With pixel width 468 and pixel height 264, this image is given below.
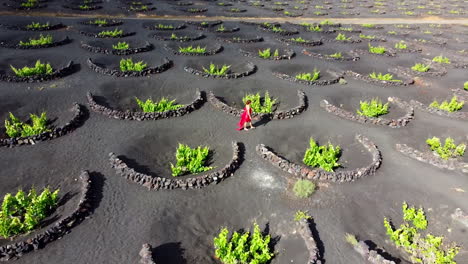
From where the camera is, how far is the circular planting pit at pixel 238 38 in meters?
41.0

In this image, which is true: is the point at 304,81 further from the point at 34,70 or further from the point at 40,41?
the point at 40,41

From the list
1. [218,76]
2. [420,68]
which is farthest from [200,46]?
[420,68]

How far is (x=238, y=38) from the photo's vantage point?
42469mm

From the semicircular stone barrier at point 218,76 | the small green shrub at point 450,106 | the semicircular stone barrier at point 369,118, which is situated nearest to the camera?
the semicircular stone barrier at point 369,118

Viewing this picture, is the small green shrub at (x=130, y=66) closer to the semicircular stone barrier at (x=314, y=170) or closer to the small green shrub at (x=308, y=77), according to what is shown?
the semicircular stone barrier at (x=314, y=170)

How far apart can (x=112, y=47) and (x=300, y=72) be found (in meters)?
22.2

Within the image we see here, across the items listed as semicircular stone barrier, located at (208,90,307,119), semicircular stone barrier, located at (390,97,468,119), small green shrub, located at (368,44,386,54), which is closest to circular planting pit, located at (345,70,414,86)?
semicircular stone barrier, located at (390,97,468,119)

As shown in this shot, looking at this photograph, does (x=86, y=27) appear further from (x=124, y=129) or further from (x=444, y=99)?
(x=444, y=99)

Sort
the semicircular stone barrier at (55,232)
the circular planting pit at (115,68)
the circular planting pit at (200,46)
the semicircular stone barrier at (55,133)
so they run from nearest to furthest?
the semicircular stone barrier at (55,232), the semicircular stone barrier at (55,133), the circular planting pit at (115,68), the circular planting pit at (200,46)

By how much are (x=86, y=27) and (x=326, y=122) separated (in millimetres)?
34360

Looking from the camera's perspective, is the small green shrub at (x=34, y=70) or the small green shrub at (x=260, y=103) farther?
the small green shrub at (x=34, y=70)

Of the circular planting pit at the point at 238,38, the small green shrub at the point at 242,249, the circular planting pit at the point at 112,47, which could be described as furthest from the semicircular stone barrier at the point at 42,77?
the small green shrub at the point at 242,249

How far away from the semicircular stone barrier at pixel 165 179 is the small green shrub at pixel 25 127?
6.02m

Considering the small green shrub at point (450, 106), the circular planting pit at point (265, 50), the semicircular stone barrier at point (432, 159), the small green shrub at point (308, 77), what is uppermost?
the circular planting pit at point (265, 50)
